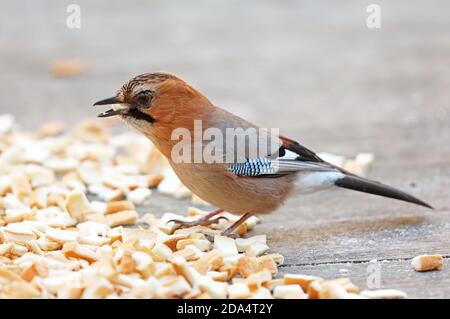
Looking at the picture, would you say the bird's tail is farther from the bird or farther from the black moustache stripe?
the black moustache stripe

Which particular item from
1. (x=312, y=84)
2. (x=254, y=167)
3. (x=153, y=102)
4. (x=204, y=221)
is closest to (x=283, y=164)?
(x=254, y=167)

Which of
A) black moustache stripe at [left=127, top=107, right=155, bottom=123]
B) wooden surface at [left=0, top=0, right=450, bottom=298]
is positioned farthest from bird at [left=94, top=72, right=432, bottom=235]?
wooden surface at [left=0, top=0, right=450, bottom=298]

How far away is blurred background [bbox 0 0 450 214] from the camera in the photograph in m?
6.31

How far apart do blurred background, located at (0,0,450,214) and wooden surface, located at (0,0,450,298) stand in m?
0.02

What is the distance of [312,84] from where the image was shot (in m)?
7.42

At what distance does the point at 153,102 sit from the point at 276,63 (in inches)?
153

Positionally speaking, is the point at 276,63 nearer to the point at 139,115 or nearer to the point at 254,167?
the point at 254,167

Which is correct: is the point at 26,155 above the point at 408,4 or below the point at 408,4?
below

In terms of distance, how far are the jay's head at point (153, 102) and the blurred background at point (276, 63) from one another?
66.6 inches

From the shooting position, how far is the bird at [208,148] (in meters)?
4.30

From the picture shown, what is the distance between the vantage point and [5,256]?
3.92m
